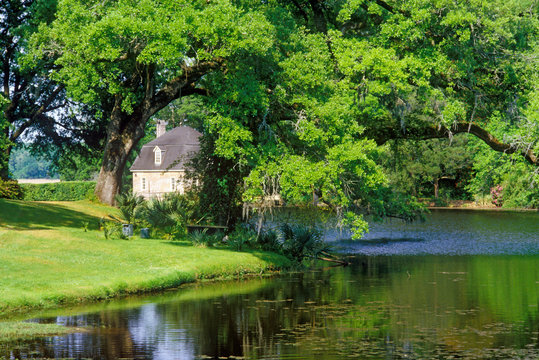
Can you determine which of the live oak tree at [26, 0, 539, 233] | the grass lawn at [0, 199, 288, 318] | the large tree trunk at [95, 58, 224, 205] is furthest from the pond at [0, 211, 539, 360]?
the large tree trunk at [95, 58, 224, 205]

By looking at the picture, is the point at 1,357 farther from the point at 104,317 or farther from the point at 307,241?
the point at 307,241

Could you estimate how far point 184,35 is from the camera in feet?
101

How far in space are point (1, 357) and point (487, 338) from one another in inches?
453

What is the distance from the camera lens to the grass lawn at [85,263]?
23.3 meters

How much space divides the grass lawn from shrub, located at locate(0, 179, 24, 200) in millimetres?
3455

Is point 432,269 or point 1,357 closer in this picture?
point 1,357

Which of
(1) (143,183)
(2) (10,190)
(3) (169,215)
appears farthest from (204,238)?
(1) (143,183)

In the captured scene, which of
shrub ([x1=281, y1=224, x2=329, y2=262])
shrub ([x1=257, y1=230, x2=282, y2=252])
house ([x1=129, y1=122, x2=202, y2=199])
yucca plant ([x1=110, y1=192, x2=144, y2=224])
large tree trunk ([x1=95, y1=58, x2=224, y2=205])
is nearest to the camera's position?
shrub ([x1=257, y1=230, x2=282, y2=252])

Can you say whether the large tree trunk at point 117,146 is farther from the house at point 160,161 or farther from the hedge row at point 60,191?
the house at point 160,161

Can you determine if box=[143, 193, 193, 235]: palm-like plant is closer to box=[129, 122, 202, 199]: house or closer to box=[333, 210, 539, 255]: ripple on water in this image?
box=[333, 210, 539, 255]: ripple on water

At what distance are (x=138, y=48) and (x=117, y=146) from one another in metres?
8.77

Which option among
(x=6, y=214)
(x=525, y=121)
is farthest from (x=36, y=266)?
(x=525, y=121)

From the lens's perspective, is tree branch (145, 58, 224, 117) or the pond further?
tree branch (145, 58, 224, 117)

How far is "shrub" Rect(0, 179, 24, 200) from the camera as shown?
1636 inches
